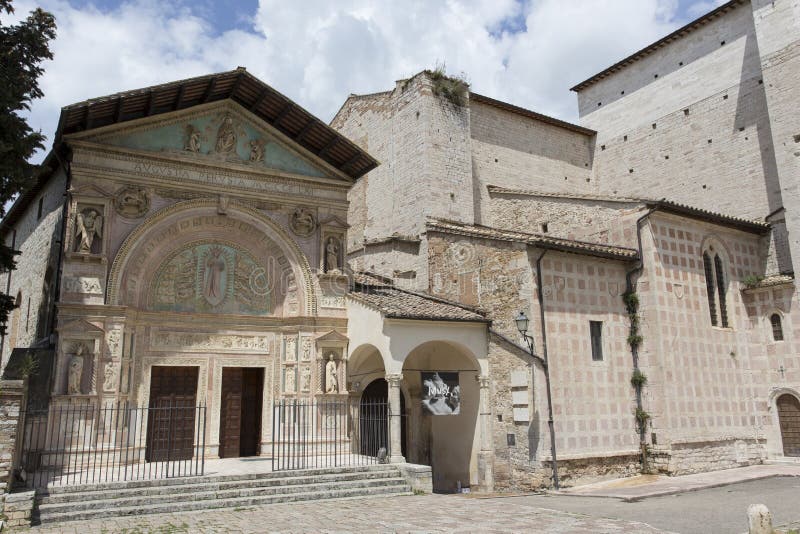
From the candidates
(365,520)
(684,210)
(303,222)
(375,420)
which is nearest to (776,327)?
(684,210)

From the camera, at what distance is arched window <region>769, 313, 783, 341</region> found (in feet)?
58.6

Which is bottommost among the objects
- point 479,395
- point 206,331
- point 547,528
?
point 547,528

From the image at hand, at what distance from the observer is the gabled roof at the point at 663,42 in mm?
22453

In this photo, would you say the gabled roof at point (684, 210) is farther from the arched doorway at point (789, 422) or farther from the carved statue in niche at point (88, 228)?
the carved statue in niche at point (88, 228)

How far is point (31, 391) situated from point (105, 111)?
6.07 meters

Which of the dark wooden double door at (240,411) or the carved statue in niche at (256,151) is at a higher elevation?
the carved statue in niche at (256,151)

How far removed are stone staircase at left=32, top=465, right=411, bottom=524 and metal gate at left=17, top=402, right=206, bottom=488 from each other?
1.52 ft

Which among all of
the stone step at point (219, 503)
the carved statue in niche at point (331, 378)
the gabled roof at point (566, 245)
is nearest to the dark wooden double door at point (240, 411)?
the carved statue in niche at point (331, 378)

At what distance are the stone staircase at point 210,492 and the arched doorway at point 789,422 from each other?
37.0ft

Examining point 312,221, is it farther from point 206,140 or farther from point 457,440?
point 457,440

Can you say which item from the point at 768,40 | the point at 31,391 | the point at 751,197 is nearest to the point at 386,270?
the point at 31,391

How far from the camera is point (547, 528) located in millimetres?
9312

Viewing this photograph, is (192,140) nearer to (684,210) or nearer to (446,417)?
(446,417)

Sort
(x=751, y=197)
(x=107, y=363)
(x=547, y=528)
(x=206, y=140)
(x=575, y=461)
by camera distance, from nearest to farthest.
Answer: (x=547, y=528)
(x=107, y=363)
(x=575, y=461)
(x=206, y=140)
(x=751, y=197)
